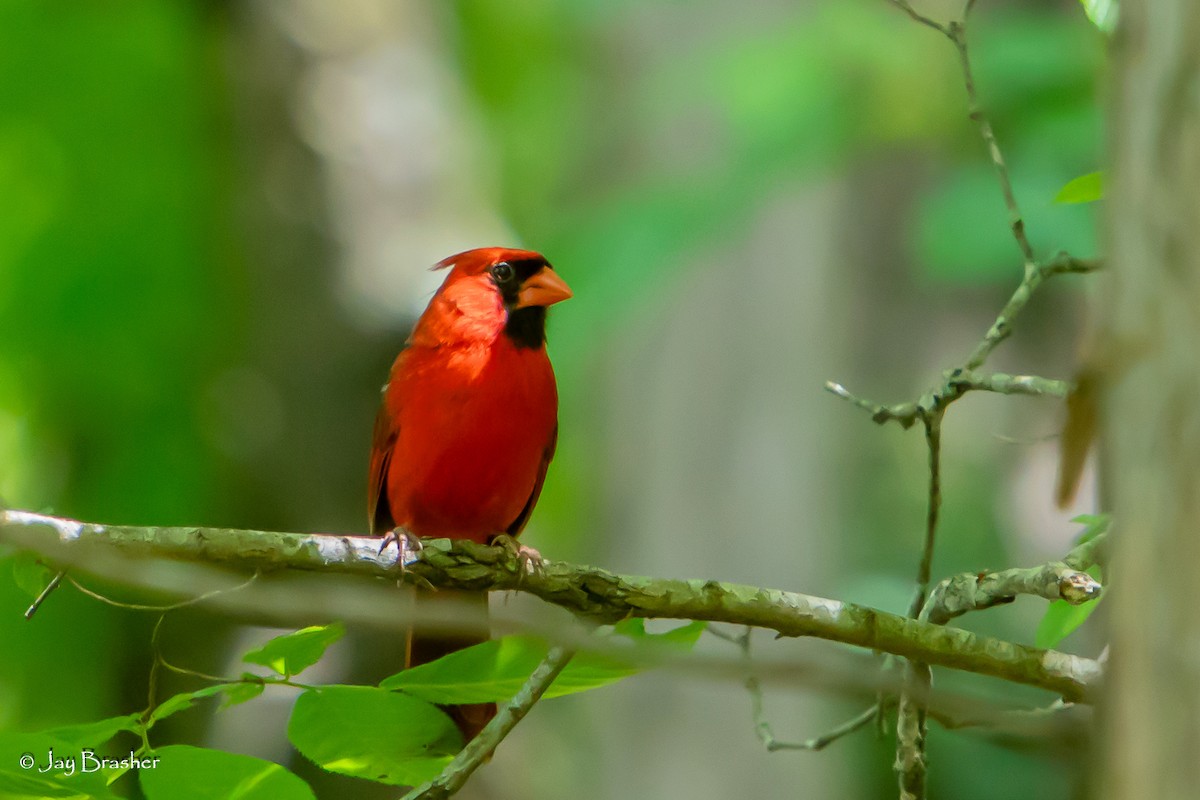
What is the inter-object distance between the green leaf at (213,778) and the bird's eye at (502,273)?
91.5 inches

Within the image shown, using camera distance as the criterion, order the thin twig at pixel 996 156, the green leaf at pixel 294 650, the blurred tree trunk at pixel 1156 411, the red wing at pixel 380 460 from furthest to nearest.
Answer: the red wing at pixel 380 460, the thin twig at pixel 996 156, the green leaf at pixel 294 650, the blurred tree trunk at pixel 1156 411

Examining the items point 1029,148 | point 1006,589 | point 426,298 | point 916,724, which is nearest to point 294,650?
point 916,724

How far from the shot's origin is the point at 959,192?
13.2ft

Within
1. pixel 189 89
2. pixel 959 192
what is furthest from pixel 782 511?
pixel 189 89

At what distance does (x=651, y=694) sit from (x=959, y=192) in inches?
94.6

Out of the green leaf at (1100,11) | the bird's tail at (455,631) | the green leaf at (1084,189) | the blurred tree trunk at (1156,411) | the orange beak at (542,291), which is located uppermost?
the green leaf at (1100,11)

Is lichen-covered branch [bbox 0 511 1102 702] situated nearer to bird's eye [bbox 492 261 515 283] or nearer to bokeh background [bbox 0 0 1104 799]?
bird's eye [bbox 492 261 515 283]

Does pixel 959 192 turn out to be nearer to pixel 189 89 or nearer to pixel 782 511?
pixel 782 511

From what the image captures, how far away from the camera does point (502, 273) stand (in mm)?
3730

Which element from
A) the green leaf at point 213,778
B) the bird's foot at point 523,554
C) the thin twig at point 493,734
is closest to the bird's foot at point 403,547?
the bird's foot at point 523,554

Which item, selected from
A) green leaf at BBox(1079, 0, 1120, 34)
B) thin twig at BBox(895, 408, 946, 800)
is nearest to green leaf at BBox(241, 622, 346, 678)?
thin twig at BBox(895, 408, 946, 800)

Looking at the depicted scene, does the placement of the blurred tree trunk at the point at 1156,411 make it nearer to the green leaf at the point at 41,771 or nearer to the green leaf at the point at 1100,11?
the green leaf at the point at 1100,11

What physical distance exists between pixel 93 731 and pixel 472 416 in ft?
6.37

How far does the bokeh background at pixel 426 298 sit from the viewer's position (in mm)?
4363
